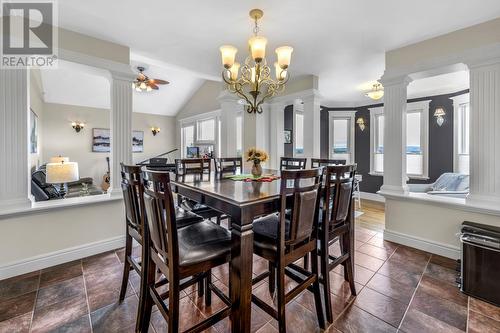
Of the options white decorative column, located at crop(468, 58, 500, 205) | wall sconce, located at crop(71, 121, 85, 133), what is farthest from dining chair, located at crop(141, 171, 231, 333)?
wall sconce, located at crop(71, 121, 85, 133)

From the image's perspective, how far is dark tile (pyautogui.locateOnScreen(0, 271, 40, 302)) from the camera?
195 cm

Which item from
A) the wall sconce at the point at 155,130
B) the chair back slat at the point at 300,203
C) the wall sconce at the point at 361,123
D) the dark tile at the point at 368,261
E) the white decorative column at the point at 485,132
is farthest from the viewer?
the wall sconce at the point at 155,130

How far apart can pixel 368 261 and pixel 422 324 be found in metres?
0.92

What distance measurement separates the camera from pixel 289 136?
17.6 feet

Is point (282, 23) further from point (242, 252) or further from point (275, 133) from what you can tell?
point (275, 133)

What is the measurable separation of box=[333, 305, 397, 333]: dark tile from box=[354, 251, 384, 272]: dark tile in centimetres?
77

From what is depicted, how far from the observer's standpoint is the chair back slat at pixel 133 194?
1.51m

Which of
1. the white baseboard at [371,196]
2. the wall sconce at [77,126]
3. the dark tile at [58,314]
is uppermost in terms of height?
the wall sconce at [77,126]

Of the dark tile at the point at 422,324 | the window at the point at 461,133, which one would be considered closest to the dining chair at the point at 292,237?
the dark tile at the point at 422,324

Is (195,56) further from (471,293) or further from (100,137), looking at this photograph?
(100,137)

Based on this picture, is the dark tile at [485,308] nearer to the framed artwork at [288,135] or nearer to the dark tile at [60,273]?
the dark tile at [60,273]

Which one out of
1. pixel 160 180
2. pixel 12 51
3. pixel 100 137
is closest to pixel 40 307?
pixel 160 180

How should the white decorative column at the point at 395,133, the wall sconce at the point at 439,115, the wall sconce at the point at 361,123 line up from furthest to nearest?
the wall sconce at the point at 361,123
the wall sconce at the point at 439,115
the white decorative column at the point at 395,133

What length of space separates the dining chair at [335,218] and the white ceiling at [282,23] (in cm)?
154
